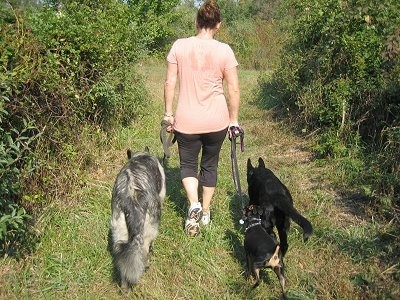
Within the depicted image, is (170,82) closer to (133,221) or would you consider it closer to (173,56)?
(173,56)

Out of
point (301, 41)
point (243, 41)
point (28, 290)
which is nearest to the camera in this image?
point (28, 290)

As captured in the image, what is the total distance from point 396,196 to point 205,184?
6.43 ft

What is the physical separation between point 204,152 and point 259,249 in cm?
125

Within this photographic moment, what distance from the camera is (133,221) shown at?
3361mm

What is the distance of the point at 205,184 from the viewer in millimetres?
4258

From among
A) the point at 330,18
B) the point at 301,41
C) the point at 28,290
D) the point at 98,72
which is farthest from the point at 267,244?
the point at 301,41

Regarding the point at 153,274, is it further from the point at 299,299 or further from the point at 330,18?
the point at 330,18

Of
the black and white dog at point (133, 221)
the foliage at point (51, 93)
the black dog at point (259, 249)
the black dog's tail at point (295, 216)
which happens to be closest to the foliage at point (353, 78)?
the black dog's tail at point (295, 216)

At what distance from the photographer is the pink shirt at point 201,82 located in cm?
368

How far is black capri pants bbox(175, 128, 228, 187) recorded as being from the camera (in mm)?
3965

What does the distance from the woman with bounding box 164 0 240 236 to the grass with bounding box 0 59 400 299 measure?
43 centimetres

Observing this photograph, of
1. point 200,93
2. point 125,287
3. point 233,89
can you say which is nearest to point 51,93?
point 200,93

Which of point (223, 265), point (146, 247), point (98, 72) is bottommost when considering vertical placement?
point (223, 265)

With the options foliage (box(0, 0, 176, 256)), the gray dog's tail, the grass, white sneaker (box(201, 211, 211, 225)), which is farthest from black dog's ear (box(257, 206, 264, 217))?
foliage (box(0, 0, 176, 256))
